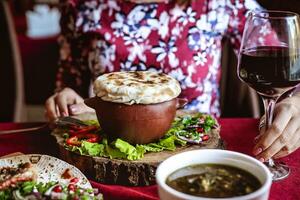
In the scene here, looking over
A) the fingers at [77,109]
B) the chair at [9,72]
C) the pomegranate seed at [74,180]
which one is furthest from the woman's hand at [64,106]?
the chair at [9,72]

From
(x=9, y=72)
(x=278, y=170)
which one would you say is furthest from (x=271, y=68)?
(x=9, y=72)

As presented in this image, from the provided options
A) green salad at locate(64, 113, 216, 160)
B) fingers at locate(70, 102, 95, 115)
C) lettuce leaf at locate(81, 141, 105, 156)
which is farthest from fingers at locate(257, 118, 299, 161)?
fingers at locate(70, 102, 95, 115)

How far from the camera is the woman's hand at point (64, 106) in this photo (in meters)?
1.32

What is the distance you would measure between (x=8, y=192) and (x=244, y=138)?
0.62 m

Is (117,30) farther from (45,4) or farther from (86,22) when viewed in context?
(45,4)

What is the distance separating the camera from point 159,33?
1638 mm

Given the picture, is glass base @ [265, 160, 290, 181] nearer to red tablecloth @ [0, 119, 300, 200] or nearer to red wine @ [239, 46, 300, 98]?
red tablecloth @ [0, 119, 300, 200]

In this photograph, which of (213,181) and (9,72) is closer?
(213,181)

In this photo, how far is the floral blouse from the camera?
1.64 m

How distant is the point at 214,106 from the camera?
1.82 meters

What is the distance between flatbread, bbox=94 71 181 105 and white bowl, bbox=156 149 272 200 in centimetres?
22

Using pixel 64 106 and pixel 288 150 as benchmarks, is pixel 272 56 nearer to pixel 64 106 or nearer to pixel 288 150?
pixel 288 150

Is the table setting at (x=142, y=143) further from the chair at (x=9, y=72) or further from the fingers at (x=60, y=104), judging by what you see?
the chair at (x=9, y=72)

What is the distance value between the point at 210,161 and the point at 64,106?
62 cm
